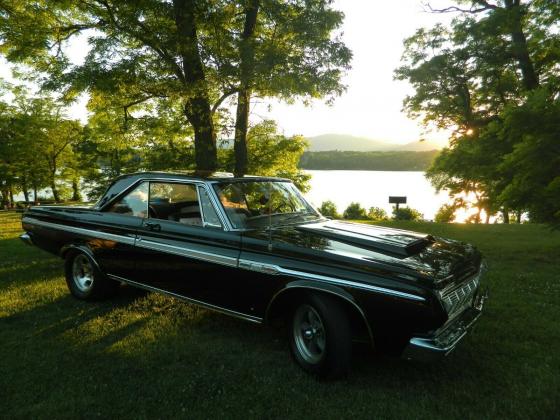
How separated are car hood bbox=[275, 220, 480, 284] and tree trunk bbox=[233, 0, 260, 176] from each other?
1.99 metres

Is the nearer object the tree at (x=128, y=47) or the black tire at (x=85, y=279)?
the black tire at (x=85, y=279)

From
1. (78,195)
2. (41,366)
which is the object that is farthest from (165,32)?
(78,195)

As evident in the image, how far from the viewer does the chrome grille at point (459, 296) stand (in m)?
3.20

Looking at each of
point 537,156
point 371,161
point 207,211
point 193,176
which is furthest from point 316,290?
point 371,161

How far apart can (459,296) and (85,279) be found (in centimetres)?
508

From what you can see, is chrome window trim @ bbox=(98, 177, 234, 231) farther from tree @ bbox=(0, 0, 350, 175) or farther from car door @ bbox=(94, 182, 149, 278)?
tree @ bbox=(0, 0, 350, 175)

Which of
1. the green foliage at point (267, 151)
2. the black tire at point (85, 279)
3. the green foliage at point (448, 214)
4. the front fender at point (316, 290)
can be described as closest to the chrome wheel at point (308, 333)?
the front fender at point (316, 290)

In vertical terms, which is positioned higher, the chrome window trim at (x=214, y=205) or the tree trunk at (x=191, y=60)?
the tree trunk at (x=191, y=60)

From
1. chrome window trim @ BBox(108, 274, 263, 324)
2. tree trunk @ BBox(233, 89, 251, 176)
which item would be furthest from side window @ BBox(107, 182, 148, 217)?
tree trunk @ BBox(233, 89, 251, 176)

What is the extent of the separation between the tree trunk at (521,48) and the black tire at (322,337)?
1479cm

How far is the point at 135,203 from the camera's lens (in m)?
5.11

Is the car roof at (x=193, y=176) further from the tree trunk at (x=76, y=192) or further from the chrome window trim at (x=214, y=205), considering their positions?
the tree trunk at (x=76, y=192)

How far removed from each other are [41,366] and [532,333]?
5.31 metres

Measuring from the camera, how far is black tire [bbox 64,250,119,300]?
551 centimetres
